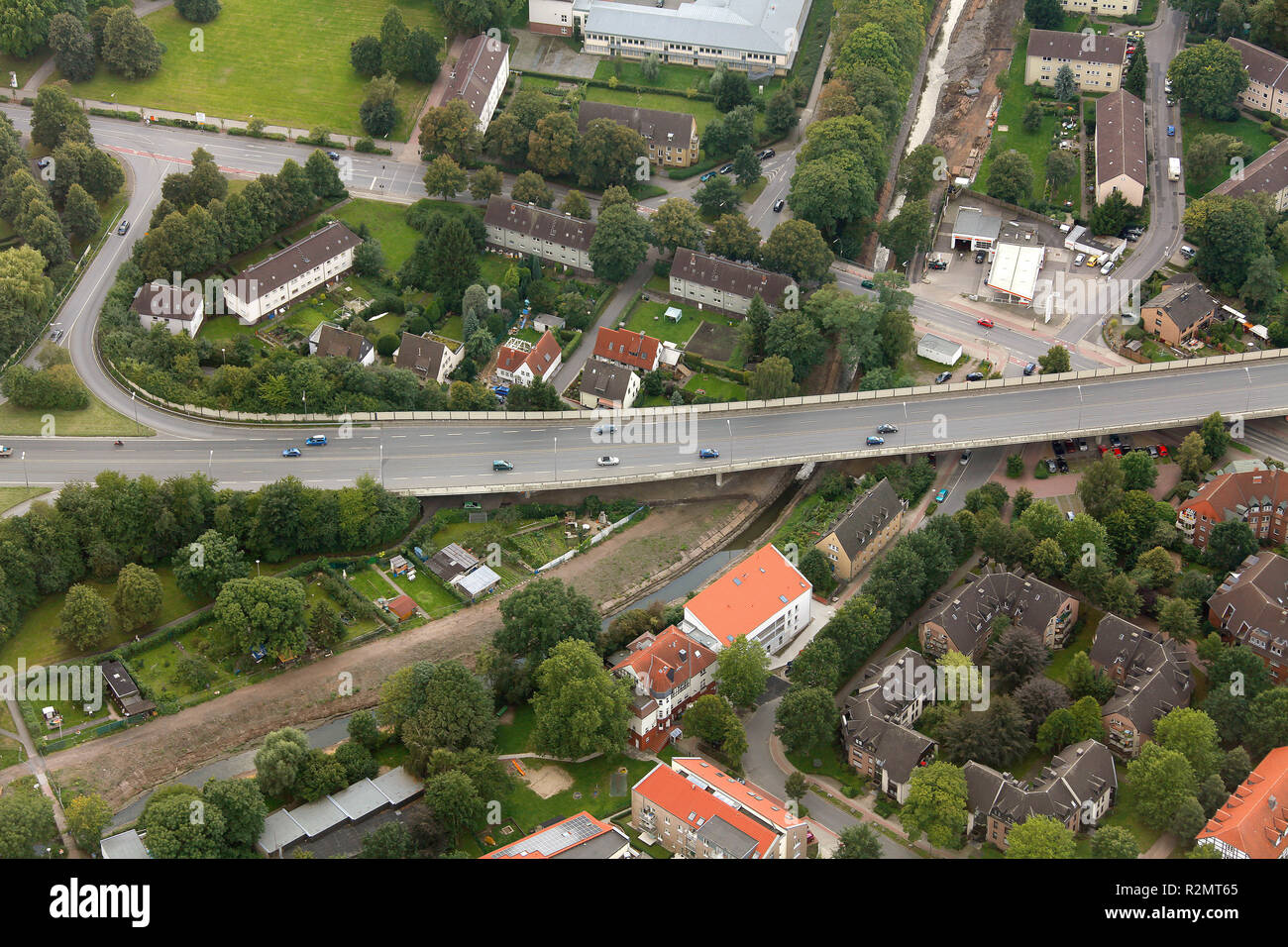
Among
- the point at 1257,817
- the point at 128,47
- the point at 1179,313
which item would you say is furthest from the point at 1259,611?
the point at 128,47

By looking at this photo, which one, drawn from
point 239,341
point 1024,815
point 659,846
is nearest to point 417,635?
point 659,846

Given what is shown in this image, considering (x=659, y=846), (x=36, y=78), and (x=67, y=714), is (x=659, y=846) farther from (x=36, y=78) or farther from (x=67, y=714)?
(x=36, y=78)

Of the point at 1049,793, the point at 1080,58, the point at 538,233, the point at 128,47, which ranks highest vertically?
the point at 1080,58

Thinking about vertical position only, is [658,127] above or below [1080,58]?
below

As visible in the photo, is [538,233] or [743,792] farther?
[538,233]

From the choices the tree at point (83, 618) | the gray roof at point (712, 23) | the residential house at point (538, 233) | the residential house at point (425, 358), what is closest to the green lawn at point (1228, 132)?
the gray roof at point (712, 23)

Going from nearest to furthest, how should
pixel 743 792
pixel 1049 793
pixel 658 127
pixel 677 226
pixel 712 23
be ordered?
1. pixel 1049 793
2. pixel 743 792
3. pixel 677 226
4. pixel 658 127
5. pixel 712 23

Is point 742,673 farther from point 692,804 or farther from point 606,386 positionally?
point 606,386
